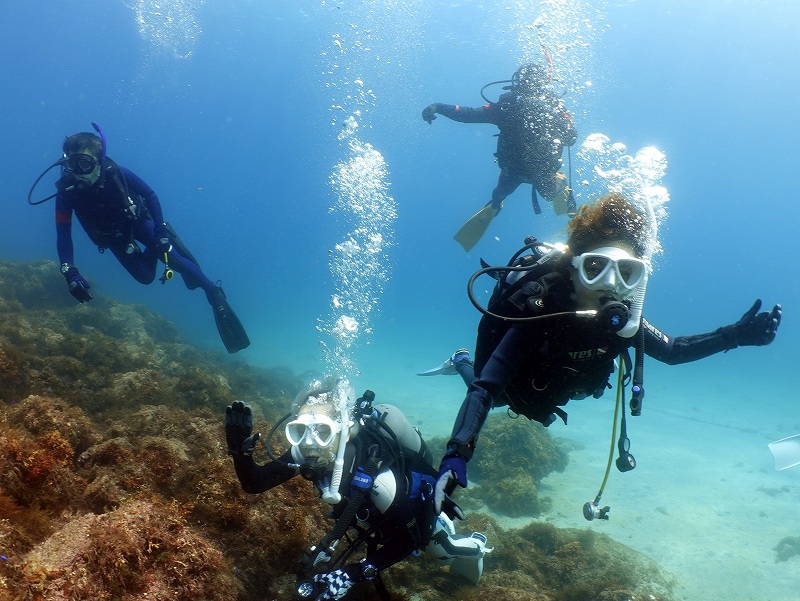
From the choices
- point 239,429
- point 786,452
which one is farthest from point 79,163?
point 786,452

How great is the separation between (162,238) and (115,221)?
88 centimetres

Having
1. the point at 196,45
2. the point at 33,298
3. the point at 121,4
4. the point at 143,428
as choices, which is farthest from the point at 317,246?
the point at 143,428

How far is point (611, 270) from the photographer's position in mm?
3049

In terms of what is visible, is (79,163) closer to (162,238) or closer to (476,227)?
(162,238)

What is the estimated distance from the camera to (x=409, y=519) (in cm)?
377

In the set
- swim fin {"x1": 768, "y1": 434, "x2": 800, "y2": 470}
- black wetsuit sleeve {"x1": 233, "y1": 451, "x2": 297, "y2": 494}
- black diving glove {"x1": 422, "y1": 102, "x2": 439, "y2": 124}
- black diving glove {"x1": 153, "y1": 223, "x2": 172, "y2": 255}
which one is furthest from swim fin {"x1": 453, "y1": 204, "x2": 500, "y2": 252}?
black wetsuit sleeve {"x1": 233, "y1": 451, "x2": 297, "y2": 494}

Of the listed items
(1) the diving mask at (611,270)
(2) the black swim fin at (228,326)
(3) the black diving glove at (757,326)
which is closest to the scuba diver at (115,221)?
(2) the black swim fin at (228,326)

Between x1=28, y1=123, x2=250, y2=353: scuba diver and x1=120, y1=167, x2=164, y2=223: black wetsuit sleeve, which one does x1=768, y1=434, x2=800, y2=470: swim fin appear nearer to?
x1=28, y1=123, x2=250, y2=353: scuba diver

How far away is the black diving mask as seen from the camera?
743cm

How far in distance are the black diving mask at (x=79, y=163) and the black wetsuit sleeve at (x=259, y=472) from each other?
6811mm

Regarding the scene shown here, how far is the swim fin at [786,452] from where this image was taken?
4.71 metres

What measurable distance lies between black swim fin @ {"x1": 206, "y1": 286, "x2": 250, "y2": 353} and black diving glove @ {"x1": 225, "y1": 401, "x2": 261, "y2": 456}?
5.73 m

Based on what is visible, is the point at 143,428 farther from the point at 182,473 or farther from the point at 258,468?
the point at 258,468

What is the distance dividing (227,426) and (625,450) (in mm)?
3416
